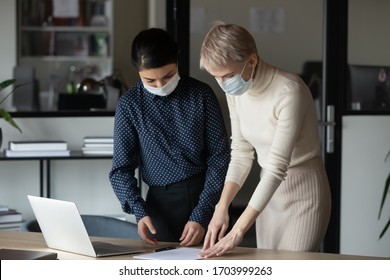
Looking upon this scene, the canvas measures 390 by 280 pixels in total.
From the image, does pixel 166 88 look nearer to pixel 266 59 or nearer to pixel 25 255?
pixel 25 255

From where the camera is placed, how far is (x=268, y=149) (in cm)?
288

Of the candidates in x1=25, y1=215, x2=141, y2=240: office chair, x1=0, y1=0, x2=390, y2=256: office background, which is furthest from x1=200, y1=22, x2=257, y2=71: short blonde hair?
x1=0, y1=0, x2=390, y2=256: office background

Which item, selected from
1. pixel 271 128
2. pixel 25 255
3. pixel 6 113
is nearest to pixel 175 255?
pixel 25 255

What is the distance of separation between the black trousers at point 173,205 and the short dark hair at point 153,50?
1.58 feet

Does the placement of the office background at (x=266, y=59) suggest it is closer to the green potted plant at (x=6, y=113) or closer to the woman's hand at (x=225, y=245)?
the green potted plant at (x=6, y=113)

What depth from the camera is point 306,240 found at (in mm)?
2883

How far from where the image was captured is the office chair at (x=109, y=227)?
3.27 metres

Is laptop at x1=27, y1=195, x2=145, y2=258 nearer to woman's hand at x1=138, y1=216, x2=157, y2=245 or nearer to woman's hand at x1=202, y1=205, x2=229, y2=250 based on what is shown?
woman's hand at x1=138, y1=216, x2=157, y2=245

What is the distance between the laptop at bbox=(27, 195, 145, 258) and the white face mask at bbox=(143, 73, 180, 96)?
1.90ft

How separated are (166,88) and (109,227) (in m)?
0.74

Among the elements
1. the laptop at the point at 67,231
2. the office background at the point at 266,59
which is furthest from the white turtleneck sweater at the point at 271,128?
the office background at the point at 266,59

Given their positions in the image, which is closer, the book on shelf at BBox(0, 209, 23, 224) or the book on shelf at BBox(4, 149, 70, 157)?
the book on shelf at BBox(0, 209, 23, 224)

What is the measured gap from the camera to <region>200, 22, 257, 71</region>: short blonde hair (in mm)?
2629
